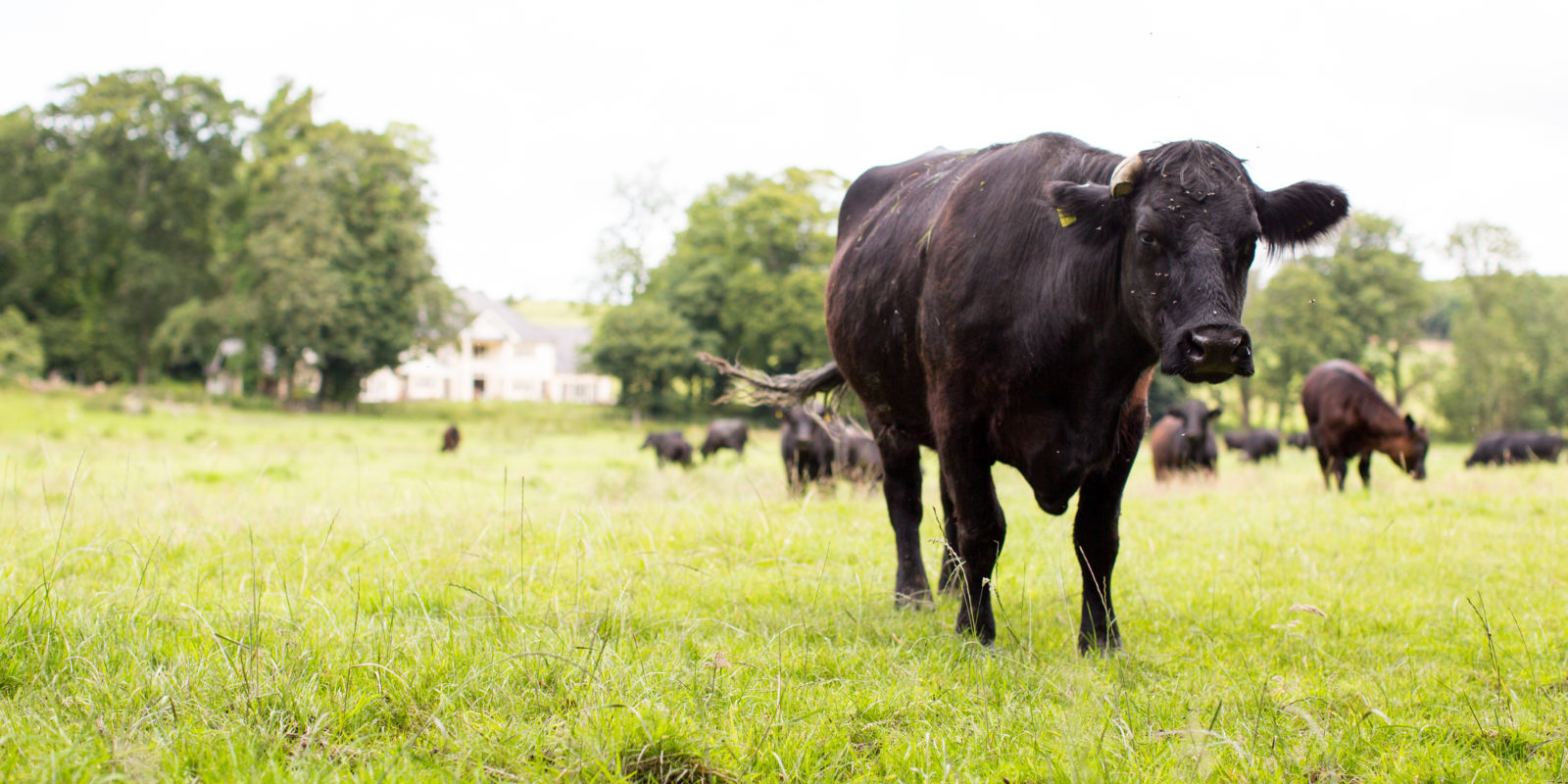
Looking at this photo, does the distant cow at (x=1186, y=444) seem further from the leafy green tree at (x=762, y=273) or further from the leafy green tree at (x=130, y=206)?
the leafy green tree at (x=130, y=206)

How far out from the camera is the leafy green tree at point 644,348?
2047 inches

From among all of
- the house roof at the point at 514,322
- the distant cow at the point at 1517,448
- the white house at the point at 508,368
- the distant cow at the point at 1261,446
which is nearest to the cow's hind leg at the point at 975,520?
the distant cow at the point at 1517,448

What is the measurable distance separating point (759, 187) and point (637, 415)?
14.7 metres

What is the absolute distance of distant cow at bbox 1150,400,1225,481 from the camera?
1827 cm

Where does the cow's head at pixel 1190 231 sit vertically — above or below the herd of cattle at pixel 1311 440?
above

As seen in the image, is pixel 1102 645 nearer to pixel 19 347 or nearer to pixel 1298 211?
pixel 1298 211

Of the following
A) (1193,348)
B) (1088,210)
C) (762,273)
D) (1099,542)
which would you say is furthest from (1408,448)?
(762,273)

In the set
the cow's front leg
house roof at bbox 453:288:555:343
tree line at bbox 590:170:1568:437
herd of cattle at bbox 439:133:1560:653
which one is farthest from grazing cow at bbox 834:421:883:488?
house roof at bbox 453:288:555:343

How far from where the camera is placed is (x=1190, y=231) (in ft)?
11.0

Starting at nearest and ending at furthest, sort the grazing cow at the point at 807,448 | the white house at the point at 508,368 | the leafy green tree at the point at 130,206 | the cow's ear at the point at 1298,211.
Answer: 1. the cow's ear at the point at 1298,211
2. the grazing cow at the point at 807,448
3. the leafy green tree at the point at 130,206
4. the white house at the point at 508,368

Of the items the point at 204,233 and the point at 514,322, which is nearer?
the point at 204,233

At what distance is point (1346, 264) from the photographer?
5494 centimetres

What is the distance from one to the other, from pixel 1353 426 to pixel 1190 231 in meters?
12.6

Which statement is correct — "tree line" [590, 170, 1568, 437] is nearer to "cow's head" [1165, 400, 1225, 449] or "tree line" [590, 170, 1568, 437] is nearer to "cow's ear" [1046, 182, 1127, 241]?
"cow's head" [1165, 400, 1225, 449]
